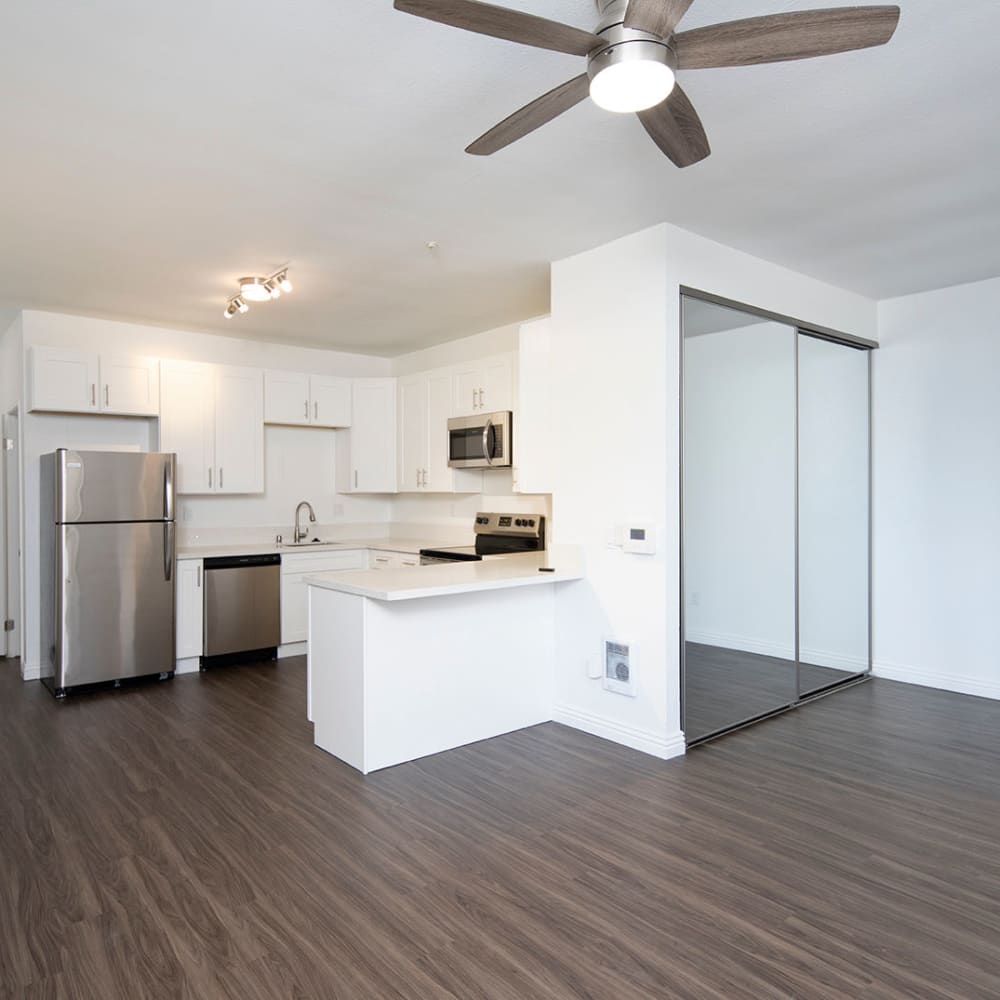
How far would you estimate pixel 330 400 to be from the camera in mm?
6098

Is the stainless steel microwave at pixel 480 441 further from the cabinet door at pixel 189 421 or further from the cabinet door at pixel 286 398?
the cabinet door at pixel 189 421

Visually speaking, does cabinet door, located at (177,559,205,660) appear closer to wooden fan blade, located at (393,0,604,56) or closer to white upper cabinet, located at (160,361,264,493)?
white upper cabinet, located at (160,361,264,493)

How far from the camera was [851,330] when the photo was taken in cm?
464

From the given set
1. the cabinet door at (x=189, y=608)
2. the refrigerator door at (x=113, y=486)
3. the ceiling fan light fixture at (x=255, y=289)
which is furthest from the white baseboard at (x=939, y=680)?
the refrigerator door at (x=113, y=486)

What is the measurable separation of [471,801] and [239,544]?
3.68 m

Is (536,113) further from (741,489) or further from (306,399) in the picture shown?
(306,399)

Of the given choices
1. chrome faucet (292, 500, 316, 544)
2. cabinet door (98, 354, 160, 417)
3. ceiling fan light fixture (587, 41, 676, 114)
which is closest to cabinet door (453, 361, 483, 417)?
chrome faucet (292, 500, 316, 544)

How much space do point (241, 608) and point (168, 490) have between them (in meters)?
1.03

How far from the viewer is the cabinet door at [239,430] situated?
5.52 m

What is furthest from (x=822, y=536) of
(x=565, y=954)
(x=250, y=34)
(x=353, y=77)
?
(x=250, y=34)

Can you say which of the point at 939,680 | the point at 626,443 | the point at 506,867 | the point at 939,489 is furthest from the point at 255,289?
the point at 939,680

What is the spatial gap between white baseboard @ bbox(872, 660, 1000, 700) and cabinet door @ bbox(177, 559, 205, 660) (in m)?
4.82

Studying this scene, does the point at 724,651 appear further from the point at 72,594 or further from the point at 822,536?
the point at 72,594

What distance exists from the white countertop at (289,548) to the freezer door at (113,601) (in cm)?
28
